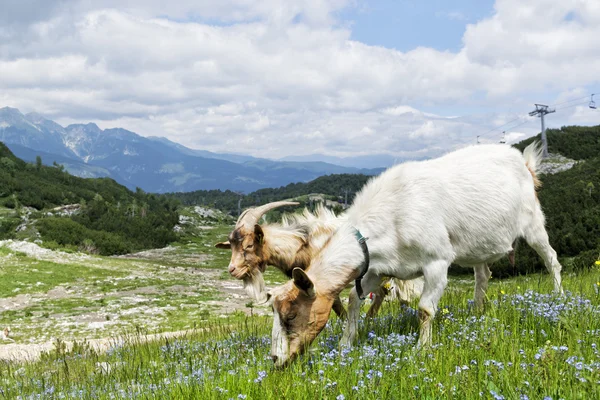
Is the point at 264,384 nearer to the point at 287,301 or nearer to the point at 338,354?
the point at 338,354

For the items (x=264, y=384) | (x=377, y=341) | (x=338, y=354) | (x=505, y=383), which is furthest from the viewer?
(x=377, y=341)

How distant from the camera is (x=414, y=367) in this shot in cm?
413

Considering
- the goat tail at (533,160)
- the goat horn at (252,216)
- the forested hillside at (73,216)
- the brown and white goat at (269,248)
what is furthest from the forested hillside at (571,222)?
the forested hillside at (73,216)

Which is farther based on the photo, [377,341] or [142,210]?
[142,210]

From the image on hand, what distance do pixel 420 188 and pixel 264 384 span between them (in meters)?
3.76

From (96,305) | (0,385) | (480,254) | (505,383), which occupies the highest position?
(480,254)

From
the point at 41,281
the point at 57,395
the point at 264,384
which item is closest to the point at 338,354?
the point at 264,384

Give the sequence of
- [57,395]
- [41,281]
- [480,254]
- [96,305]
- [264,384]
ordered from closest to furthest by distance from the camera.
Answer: [264,384] < [57,395] < [480,254] < [96,305] < [41,281]

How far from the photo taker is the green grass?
11.3ft

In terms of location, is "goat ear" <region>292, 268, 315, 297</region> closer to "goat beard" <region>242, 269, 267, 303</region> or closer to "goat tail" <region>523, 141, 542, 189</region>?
"goat beard" <region>242, 269, 267, 303</region>

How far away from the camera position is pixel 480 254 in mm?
7379

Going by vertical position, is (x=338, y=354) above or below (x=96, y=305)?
above

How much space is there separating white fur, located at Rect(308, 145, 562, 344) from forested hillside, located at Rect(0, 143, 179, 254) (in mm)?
49494

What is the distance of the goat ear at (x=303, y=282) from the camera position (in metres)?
4.96
